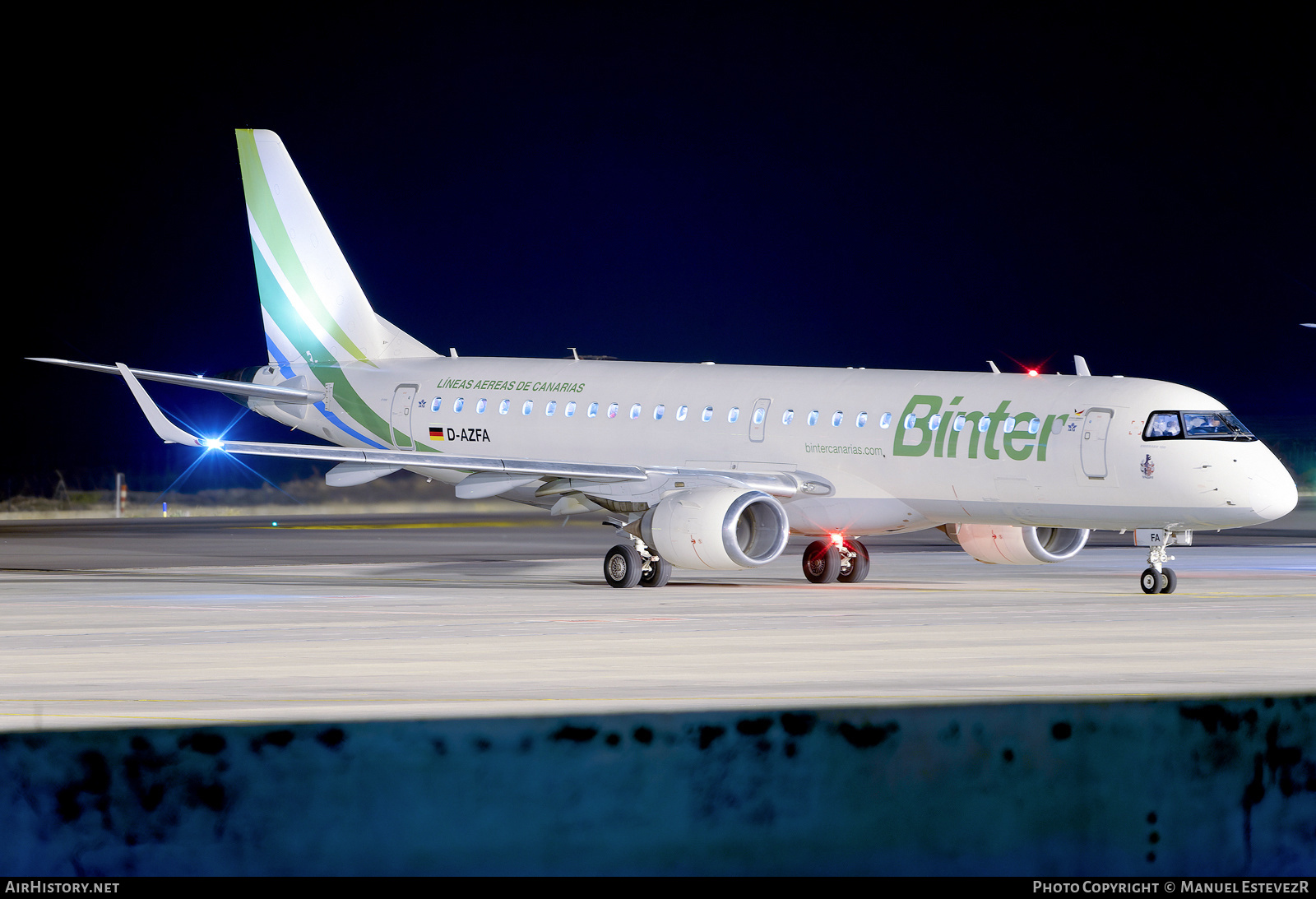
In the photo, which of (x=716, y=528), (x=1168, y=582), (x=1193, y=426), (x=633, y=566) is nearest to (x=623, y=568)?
(x=633, y=566)

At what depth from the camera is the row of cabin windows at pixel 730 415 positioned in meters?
35.8

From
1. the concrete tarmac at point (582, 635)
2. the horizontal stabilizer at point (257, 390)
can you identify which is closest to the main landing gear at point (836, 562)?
the concrete tarmac at point (582, 635)

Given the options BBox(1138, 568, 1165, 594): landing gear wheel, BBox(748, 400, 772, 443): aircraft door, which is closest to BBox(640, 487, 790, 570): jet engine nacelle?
BBox(748, 400, 772, 443): aircraft door

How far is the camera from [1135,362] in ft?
516

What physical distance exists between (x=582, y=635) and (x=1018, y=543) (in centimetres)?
1609

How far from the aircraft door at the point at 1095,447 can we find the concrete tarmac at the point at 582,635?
7.22 ft

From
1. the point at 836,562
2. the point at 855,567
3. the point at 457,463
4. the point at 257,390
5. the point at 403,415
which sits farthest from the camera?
the point at 257,390

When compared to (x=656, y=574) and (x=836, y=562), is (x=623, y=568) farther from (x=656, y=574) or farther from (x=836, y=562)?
(x=836, y=562)

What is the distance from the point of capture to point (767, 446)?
3881cm

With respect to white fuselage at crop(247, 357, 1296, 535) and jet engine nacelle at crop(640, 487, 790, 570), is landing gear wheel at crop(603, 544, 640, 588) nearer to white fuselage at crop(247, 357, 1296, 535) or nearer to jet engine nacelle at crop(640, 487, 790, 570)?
jet engine nacelle at crop(640, 487, 790, 570)

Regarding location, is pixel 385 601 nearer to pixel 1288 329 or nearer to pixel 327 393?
pixel 327 393

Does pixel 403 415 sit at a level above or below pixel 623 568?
above

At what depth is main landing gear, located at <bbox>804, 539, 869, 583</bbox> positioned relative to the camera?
39500 millimetres

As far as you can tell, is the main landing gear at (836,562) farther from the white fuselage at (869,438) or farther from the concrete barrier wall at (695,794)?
the concrete barrier wall at (695,794)
